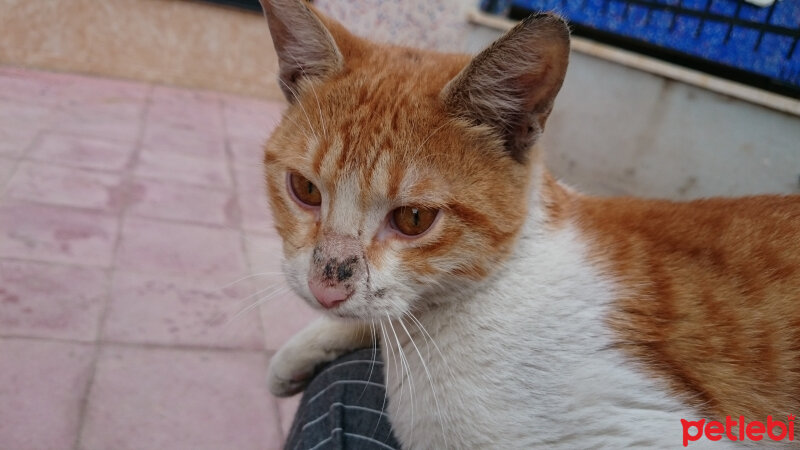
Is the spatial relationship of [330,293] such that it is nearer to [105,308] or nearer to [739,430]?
[739,430]

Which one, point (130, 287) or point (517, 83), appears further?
point (130, 287)

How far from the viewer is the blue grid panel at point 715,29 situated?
229 centimetres

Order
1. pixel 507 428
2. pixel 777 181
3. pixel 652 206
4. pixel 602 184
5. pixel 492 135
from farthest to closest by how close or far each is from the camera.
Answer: pixel 602 184 < pixel 777 181 < pixel 652 206 < pixel 492 135 < pixel 507 428

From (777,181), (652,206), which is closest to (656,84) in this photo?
(777,181)

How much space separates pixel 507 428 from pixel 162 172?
2924mm

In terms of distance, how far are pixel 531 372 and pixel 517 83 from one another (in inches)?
21.3

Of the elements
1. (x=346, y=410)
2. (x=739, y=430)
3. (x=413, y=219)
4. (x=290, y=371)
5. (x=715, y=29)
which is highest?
(x=715, y=29)

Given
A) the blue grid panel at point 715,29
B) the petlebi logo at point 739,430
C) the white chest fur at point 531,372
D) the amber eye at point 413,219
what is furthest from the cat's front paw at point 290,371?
the blue grid panel at point 715,29

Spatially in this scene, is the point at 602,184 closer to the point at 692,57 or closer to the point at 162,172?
the point at 692,57

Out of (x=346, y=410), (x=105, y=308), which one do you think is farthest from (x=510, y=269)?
(x=105, y=308)

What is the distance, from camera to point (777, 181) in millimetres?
2066

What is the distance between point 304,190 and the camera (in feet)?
4.15

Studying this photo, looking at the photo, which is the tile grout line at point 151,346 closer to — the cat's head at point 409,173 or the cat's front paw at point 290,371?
the cat's front paw at point 290,371

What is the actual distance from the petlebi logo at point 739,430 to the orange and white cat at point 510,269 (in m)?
0.02
